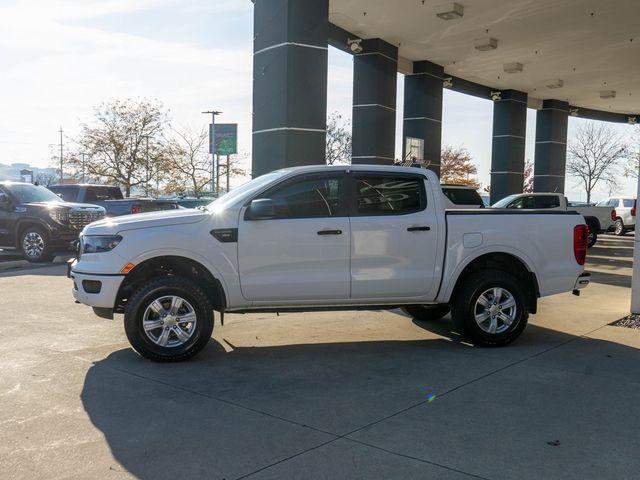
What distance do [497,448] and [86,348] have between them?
4.42 m

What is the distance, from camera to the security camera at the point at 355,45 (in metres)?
21.1

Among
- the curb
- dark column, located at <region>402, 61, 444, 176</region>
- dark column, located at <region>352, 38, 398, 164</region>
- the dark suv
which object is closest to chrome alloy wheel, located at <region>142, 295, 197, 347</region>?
the curb

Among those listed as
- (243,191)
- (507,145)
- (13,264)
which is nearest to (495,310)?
(243,191)

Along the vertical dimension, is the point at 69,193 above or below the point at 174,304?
above

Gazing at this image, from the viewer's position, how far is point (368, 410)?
15.6 feet

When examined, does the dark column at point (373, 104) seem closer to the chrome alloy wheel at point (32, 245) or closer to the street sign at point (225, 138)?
the chrome alloy wheel at point (32, 245)

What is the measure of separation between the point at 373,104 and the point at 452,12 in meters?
4.19

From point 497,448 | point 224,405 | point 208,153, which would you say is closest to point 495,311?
point 497,448

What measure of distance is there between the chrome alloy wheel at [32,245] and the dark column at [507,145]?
22583 millimetres

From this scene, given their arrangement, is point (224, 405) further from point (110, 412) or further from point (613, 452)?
point (613, 452)

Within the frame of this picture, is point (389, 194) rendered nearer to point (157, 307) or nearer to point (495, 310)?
point (495, 310)

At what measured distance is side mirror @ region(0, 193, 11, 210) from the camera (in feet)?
49.1

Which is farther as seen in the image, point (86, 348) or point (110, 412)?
point (86, 348)

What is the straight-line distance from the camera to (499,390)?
5.27 metres
